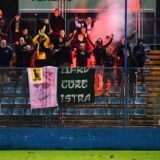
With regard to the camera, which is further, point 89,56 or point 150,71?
point 89,56

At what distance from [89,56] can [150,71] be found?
123 inches

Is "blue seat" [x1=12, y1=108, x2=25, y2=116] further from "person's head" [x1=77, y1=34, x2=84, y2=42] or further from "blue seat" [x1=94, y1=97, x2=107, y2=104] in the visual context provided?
"person's head" [x1=77, y1=34, x2=84, y2=42]

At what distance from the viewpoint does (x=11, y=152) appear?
1608 centimetres

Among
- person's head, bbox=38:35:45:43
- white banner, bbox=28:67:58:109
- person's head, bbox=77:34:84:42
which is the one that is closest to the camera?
white banner, bbox=28:67:58:109

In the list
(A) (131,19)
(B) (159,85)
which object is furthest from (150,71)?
(A) (131,19)

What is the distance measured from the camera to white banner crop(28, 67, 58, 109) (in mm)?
16531

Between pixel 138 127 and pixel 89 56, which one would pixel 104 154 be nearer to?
pixel 138 127

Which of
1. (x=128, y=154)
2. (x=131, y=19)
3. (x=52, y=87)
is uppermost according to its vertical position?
(x=131, y=19)

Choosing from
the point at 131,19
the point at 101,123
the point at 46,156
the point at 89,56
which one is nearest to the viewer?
the point at 46,156

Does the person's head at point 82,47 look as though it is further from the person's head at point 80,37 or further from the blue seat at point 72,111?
the blue seat at point 72,111

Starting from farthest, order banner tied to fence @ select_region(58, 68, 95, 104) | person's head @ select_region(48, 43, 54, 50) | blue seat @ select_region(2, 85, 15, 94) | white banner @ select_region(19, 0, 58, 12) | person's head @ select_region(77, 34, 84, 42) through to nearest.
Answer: white banner @ select_region(19, 0, 58, 12) → person's head @ select_region(77, 34, 84, 42) → person's head @ select_region(48, 43, 54, 50) → banner tied to fence @ select_region(58, 68, 95, 104) → blue seat @ select_region(2, 85, 15, 94)

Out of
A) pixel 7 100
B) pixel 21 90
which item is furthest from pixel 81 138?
pixel 7 100

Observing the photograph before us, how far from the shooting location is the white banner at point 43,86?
16.5 metres

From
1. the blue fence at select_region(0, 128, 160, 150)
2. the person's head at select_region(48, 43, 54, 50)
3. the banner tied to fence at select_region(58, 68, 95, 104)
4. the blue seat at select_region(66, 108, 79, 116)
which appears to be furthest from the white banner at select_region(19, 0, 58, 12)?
the blue fence at select_region(0, 128, 160, 150)
